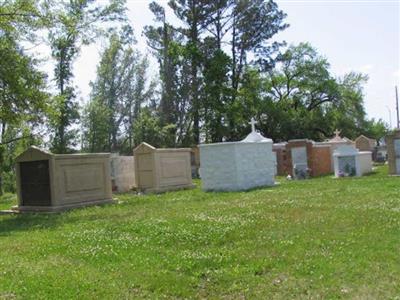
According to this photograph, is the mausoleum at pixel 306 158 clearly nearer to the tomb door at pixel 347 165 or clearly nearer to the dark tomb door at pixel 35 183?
the tomb door at pixel 347 165

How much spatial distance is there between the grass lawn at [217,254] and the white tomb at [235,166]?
776cm

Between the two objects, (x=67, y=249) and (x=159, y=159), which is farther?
(x=159, y=159)

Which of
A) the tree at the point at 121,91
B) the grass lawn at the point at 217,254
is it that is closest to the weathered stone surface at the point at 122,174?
the grass lawn at the point at 217,254

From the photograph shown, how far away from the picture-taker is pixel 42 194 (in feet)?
58.0

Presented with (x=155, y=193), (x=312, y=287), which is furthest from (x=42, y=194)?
(x=312, y=287)

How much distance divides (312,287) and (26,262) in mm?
4327

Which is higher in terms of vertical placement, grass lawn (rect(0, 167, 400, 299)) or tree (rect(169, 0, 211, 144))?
tree (rect(169, 0, 211, 144))

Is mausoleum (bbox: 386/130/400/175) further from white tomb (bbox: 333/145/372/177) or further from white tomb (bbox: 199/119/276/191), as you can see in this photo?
white tomb (bbox: 199/119/276/191)

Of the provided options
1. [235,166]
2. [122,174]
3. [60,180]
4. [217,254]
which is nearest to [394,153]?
[235,166]

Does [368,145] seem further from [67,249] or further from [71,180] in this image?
[67,249]

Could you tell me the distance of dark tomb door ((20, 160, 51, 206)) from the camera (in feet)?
57.7

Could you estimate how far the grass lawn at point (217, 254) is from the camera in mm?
6438

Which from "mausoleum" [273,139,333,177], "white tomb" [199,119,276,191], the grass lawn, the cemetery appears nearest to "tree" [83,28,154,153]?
the cemetery

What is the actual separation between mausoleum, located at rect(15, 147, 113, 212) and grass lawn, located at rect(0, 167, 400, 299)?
4336 millimetres
